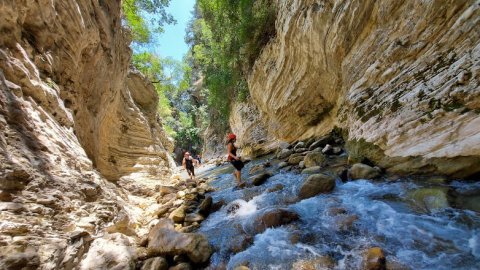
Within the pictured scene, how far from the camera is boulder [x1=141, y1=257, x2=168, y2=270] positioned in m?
3.35

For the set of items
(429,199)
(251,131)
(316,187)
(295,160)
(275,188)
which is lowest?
(429,199)

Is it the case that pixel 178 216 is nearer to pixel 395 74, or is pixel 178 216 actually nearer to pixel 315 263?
pixel 315 263

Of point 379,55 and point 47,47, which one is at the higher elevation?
point 47,47

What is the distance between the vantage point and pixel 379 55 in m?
6.54

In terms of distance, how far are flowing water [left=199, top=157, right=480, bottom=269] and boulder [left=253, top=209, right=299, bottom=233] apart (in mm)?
104

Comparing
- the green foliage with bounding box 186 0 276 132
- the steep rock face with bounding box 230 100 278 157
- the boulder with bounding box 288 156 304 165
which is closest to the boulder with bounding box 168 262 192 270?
the boulder with bounding box 288 156 304 165

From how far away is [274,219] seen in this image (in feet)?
13.7

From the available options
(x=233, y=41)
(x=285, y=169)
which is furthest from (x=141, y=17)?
(x=285, y=169)

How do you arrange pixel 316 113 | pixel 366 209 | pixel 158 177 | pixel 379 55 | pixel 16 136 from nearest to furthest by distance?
1. pixel 16 136
2. pixel 366 209
3. pixel 379 55
4. pixel 158 177
5. pixel 316 113

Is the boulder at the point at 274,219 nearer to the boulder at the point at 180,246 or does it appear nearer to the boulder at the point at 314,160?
the boulder at the point at 180,246

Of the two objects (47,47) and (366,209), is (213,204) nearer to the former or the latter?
(366,209)

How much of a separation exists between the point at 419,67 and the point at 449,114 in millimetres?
1563

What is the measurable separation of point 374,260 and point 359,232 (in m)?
0.79

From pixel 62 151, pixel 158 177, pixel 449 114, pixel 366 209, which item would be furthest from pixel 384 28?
pixel 158 177
